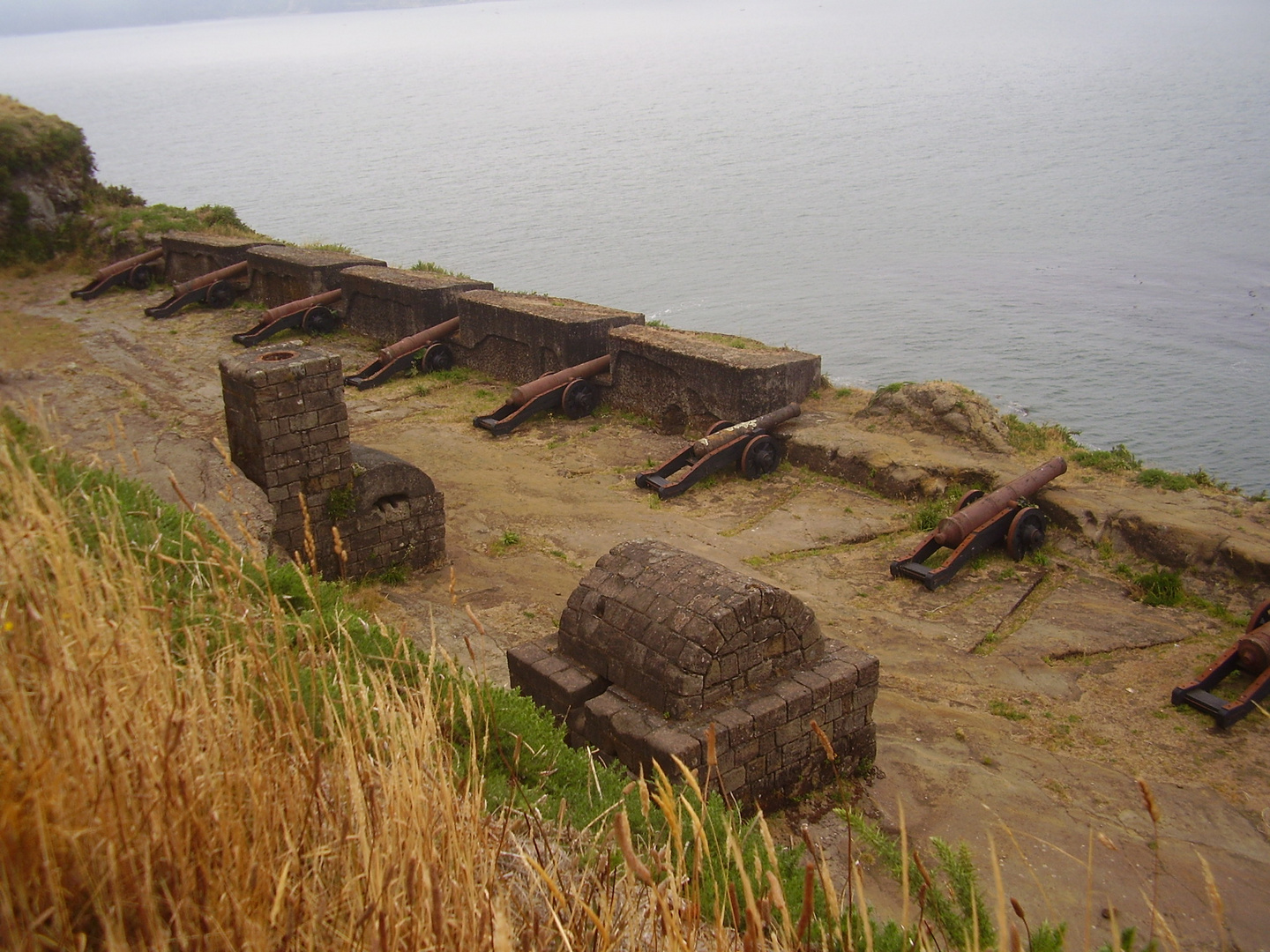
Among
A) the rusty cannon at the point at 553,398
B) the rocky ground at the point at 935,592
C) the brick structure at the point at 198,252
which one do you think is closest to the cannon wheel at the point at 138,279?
the brick structure at the point at 198,252

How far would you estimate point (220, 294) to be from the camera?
1653 centimetres

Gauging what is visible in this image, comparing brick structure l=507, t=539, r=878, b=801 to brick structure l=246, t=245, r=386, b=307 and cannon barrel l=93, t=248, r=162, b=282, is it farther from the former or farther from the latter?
cannon barrel l=93, t=248, r=162, b=282

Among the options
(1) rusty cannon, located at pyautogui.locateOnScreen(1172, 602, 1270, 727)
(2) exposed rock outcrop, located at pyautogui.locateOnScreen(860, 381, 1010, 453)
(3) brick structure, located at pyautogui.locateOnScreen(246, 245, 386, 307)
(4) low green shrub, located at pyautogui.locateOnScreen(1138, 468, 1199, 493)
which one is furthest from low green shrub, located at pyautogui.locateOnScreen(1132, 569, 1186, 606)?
(3) brick structure, located at pyautogui.locateOnScreen(246, 245, 386, 307)

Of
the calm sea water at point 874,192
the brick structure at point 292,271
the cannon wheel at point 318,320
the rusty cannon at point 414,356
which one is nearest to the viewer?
the rusty cannon at point 414,356

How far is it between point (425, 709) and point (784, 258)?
2924 cm

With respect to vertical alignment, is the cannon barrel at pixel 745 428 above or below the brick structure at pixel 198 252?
above

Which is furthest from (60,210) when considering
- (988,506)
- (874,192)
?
(874,192)

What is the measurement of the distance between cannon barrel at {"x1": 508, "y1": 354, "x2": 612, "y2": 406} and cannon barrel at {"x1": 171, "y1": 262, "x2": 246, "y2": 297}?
715 cm

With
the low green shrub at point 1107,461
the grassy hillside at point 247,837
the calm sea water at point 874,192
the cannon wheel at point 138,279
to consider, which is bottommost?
the calm sea water at point 874,192

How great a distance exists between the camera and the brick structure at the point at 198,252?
56.1ft

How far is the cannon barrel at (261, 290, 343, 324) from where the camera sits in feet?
47.9

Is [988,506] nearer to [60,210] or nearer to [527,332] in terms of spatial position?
[527,332]

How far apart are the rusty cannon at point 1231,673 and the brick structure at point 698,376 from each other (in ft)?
16.5

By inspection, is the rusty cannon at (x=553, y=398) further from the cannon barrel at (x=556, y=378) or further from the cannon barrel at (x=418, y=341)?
the cannon barrel at (x=418, y=341)
